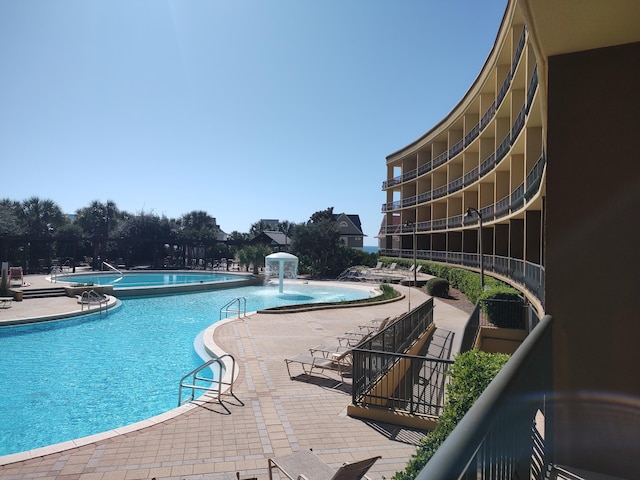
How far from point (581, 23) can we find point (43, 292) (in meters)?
27.4

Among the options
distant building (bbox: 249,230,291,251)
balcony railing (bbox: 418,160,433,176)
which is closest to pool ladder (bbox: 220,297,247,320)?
balcony railing (bbox: 418,160,433,176)

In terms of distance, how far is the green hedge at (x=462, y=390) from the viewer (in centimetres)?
404

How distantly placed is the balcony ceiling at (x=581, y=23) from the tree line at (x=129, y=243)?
36.2 metres

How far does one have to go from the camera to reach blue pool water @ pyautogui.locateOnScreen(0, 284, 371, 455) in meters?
8.30

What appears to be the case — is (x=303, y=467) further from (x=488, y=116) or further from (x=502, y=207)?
(x=488, y=116)

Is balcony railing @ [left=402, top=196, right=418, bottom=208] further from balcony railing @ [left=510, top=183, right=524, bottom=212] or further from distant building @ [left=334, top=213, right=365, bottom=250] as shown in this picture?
distant building @ [left=334, top=213, right=365, bottom=250]

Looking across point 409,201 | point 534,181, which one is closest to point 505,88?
point 534,181

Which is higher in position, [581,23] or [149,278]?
[581,23]

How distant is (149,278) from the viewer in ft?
120

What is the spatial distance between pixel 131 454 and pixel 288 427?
7.43 ft

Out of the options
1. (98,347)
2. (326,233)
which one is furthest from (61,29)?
(326,233)

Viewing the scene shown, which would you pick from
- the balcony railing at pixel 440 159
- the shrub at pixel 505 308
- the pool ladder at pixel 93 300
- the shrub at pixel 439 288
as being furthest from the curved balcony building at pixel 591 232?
the balcony railing at pixel 440 159

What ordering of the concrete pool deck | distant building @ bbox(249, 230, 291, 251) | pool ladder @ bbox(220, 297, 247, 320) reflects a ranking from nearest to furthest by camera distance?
the concrete pool deck < pool ladder @ bbox(220, 297, 247, 320) < distant building @ bbox(249, 230, 291, 251)

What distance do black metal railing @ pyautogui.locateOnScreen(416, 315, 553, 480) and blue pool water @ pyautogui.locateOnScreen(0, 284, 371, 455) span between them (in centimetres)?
828
